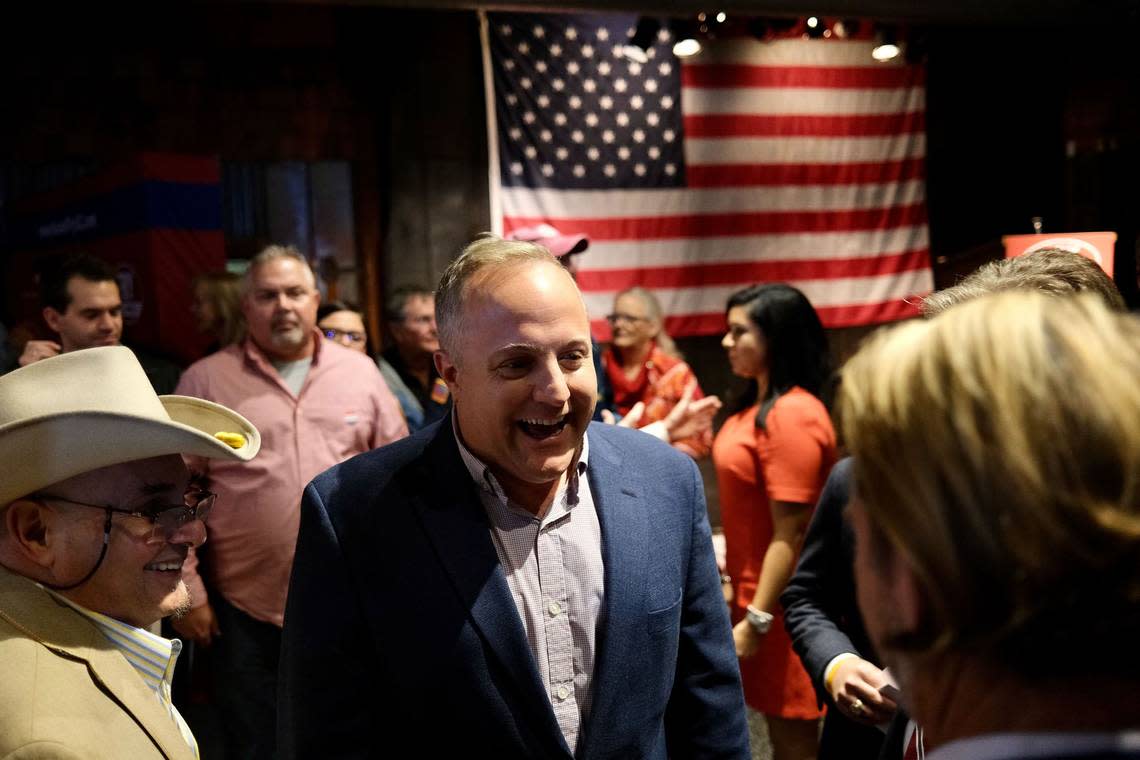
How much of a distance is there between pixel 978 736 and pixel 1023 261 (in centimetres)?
116

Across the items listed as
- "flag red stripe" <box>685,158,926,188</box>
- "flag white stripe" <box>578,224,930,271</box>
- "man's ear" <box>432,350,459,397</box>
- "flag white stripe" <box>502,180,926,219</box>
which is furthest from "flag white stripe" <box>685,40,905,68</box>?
"man's ear" <box>432,350,459,397</box>

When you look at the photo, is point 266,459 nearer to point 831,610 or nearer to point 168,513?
point 168,513

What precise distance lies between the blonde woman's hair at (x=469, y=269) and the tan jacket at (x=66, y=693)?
2.38ft

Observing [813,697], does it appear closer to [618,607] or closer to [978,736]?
[618,607]

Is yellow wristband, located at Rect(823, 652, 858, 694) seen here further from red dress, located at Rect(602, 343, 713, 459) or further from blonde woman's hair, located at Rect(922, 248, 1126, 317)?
red dress, located at Rect(602, 343, 713, 459)

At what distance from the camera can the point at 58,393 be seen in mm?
1414

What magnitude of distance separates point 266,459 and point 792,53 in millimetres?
4711

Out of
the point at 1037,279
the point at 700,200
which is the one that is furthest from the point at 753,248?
the point at 1037,279

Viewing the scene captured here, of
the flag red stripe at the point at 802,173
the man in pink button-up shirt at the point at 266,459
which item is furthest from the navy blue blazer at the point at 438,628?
the flag red stripe at the point at 802,173

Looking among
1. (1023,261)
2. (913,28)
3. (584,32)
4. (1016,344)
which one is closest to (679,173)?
(584,32)

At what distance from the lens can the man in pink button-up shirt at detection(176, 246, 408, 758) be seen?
10.3 ft

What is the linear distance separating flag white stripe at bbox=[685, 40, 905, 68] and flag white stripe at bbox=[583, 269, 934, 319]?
147cm

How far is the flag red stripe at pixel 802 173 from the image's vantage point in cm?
616

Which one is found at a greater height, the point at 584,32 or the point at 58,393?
the point at 584,32
